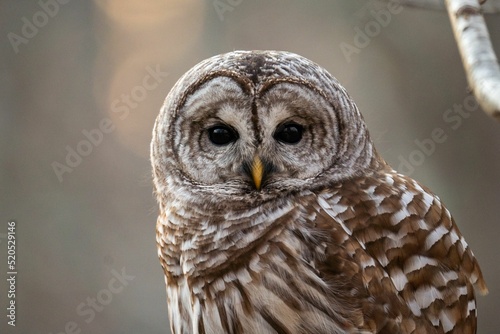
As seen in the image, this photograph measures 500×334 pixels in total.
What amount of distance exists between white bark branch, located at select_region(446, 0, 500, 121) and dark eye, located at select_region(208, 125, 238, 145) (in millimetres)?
1005

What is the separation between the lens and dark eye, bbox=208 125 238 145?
8.91 feet

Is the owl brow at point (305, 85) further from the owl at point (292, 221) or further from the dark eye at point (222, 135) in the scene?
the dark eye at point (222, 135)

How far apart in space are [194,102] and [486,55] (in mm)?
1279

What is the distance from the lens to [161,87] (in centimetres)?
650

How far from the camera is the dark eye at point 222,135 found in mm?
2715

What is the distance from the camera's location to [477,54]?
1838 millimetres

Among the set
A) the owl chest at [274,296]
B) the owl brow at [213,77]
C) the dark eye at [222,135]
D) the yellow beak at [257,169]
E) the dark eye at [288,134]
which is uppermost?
the owl brow at [213,77]

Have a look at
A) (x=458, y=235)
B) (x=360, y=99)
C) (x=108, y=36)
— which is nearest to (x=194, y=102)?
(x=458, y=235)

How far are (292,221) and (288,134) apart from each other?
34 cm

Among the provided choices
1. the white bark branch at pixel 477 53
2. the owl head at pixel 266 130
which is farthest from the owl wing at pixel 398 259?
the white bark branch at pixel 477 53

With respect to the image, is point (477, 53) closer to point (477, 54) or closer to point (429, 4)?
point (477, 54)

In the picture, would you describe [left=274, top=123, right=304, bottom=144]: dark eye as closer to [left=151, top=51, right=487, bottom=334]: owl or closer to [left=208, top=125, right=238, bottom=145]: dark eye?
[left=151, top=51, right=487, bottom=334]: owl

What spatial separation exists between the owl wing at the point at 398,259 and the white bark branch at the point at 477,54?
2.76 feet

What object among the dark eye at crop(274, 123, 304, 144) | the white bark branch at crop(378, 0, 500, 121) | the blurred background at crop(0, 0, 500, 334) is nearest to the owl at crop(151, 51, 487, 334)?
the dark eye at crop(274, 123, 304, 144)
